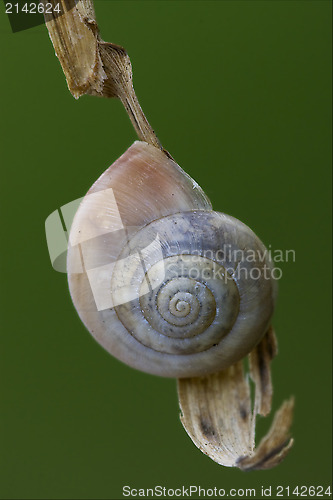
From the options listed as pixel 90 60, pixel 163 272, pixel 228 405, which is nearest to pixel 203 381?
pixel 228 405

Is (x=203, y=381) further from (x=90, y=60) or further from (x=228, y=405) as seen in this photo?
(x=90, y=60)

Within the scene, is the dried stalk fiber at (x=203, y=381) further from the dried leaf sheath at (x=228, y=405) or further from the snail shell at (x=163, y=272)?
the snail shell at (x=163, y=272)

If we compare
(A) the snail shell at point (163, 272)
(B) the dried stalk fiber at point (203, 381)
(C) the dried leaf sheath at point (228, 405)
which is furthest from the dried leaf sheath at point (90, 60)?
(C) the dried leaf sheath at point (228, 405)

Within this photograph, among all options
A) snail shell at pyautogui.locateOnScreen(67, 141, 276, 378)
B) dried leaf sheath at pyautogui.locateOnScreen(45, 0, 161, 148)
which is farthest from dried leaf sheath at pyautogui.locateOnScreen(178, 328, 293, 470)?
dried leaf sheath at pyautogui.locateOnScreen(45, 0, 161, 148)

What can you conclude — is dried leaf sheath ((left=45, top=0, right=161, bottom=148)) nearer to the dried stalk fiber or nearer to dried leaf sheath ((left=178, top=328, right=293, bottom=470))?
the dried stalk fiber

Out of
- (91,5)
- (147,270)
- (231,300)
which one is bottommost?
(231,300)

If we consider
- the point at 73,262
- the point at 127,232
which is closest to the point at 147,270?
the point at 127,232

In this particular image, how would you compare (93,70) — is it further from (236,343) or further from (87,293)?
(236,343)
